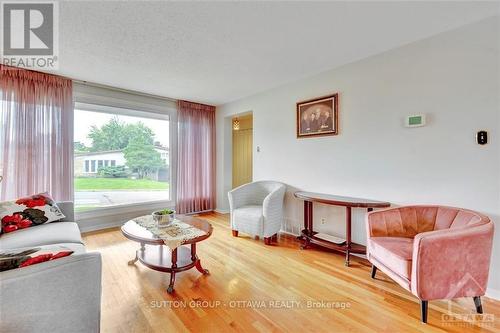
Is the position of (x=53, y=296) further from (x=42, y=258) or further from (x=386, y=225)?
(x=386, y=225)

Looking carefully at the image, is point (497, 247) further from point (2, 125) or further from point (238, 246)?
point (2, 125)

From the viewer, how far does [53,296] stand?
42.1 inches

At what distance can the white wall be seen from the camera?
2008 millimetres

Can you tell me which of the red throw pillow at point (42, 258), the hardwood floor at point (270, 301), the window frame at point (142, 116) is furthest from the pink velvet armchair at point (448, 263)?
the window frame at point (142, 116)

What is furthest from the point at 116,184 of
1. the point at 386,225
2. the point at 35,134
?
the point at 386,225

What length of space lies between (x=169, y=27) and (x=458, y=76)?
9.06ft

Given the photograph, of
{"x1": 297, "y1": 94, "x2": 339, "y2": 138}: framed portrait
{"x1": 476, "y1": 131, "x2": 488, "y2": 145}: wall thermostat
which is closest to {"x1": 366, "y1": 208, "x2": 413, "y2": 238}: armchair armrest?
{"x1": 476, "y1": 131, "x2": 488, "y2": 145}: wall thermostat

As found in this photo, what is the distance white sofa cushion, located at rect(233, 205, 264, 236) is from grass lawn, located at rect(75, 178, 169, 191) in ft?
6.58

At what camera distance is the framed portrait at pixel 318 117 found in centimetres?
308

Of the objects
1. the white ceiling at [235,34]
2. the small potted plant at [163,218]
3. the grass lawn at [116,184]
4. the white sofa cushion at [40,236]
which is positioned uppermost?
the white ceiling at [235,34]

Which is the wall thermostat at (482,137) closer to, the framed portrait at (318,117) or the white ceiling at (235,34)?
the white ceiling at (235,34)

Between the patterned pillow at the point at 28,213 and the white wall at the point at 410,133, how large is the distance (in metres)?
3.07

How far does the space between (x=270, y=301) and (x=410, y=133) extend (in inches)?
87.6

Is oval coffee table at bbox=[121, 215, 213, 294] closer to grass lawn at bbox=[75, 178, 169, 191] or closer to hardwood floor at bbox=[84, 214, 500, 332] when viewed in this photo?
hardwood floor at bbox=[84, 214, 500, 332]
